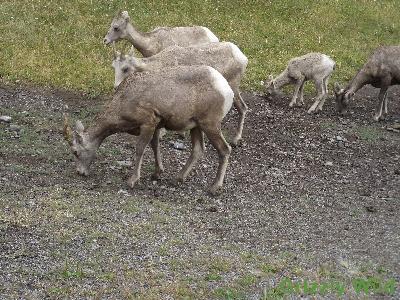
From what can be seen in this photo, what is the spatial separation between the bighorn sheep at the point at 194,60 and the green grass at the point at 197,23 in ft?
10.2

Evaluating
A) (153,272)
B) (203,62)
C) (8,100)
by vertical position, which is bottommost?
(8,100)

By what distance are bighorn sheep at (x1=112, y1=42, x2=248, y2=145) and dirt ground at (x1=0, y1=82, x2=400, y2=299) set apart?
1.39 meters

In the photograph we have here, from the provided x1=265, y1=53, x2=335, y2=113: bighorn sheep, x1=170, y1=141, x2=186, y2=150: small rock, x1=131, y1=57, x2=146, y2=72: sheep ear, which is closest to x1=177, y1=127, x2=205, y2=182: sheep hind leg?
x1=170, y1=141, x2=186, y2=150: small rock

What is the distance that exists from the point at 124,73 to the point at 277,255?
18.2 feet

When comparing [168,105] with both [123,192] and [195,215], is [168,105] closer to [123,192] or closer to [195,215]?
[123,192]

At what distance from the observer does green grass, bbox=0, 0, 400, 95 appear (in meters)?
16.7

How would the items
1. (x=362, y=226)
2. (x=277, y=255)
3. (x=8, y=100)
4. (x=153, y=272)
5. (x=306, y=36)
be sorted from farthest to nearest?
(x=306, y=36) < (x=8, y=100) < (x=362, y=226) < (x=277, y=255) < (x=153, y=272)

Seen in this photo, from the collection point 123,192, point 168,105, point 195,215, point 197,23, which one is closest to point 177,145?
point 168,105

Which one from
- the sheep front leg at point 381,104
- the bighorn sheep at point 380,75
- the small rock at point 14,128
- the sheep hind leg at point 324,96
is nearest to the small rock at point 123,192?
the small rock at point 14,128

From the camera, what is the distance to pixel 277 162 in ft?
41.3

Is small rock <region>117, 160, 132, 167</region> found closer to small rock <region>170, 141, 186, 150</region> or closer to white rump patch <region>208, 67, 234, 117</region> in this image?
small rock <region>170, 141, 186, 150</region>

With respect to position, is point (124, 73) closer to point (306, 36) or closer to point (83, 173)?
point (83, 173)

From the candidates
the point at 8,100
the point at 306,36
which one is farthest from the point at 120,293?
the point at 306,36

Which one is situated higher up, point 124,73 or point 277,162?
point 124,73
